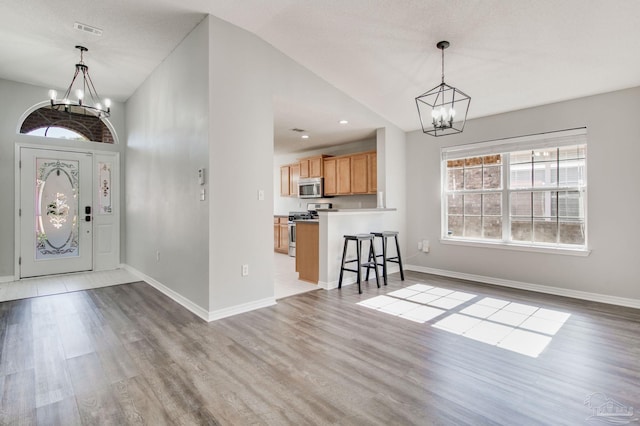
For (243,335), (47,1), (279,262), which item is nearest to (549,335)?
(243,335)

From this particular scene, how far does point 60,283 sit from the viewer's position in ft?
15.7

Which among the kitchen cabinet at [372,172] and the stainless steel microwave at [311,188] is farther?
the stainless steel microwave at [311,188]

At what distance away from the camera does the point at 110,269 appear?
5793mm

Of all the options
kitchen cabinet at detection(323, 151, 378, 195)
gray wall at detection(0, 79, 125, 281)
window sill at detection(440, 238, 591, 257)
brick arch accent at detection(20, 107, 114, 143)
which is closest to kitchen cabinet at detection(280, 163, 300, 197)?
kitchen cabinet at detection(323, 151, 378, 195)

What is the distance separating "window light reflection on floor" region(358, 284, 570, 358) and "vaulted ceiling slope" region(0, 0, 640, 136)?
2.65 meters

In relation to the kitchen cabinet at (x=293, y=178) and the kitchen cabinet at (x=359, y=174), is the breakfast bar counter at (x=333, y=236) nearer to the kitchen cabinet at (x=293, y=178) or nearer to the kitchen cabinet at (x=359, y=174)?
the kitchen cabinet at (x=359, y=174)

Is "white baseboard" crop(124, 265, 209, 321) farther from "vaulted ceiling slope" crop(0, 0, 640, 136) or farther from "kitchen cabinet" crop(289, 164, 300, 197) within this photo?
"kitchen cabinet" crop(289, 164, 300, 197)

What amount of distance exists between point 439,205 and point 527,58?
249 centimetres

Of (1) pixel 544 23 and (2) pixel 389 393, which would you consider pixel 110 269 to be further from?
(1) pixel 544 23

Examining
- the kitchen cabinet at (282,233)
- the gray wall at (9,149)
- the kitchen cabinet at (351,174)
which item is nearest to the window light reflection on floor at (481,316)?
the kitchen cabinet at (351,174)

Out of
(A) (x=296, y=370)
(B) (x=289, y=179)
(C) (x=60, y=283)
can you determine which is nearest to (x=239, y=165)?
(A) (x=296, y=370)

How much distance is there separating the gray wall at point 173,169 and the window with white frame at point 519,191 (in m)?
3.88

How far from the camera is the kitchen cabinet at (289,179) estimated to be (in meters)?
7.97

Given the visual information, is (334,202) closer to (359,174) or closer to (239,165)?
(359,174)
